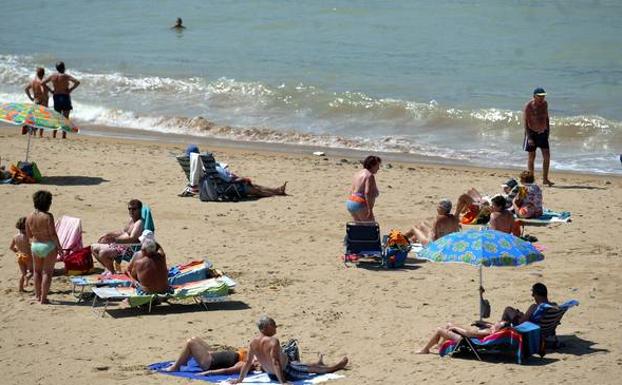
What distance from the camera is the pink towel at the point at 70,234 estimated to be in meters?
12.6

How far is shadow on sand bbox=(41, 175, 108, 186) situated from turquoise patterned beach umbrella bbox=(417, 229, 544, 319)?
312 inches

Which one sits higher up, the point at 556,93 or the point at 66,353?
the point at 556,93

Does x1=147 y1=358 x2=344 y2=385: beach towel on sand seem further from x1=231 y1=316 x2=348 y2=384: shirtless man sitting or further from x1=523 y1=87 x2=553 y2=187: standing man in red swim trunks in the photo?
x1=523 y1=87 x2=553 y2=187: standing man in red swim trunks

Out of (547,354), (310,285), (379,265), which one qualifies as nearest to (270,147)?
(379,265)

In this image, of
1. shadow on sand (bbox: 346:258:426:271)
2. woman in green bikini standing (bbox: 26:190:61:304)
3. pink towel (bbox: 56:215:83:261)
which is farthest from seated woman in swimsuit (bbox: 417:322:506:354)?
pink towel (bbox: 56:215:83:261)

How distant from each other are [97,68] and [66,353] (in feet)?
69.2

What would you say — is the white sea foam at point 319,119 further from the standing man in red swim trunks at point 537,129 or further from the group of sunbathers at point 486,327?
the group of sunbathers at point 486,327

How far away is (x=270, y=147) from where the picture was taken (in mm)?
22328

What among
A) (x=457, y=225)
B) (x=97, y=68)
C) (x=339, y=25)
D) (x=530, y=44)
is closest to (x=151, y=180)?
(x=457, y=225)

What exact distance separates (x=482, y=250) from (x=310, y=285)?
106 inches

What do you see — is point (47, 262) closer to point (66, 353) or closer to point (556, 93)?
point (66, 353)

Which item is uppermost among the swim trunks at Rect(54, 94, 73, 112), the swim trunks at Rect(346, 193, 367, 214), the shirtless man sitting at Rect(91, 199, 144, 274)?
the swim trunks at Rect(54, 94, 73, 112)

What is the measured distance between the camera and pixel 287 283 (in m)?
12.3

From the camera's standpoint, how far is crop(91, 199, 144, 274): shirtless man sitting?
12320 millimetres
